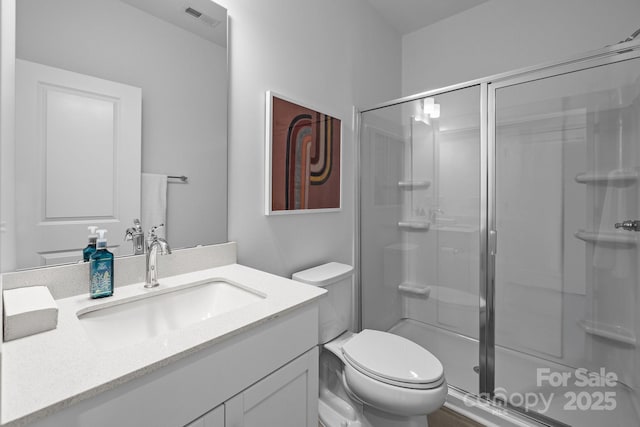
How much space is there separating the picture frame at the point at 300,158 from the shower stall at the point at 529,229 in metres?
0.39

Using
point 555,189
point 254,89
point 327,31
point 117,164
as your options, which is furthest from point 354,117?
point 117,164

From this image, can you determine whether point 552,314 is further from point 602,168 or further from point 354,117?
point 354,117

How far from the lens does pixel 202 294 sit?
1094 mm

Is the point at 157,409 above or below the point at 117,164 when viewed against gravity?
below

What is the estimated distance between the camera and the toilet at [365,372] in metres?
1.15

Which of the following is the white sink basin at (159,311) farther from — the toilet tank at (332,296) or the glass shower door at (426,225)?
the glass shower door at (426,225)

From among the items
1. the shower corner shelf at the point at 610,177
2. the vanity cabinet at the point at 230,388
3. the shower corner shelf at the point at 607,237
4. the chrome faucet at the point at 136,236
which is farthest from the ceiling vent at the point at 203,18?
the shower corner shelf at the point at 607,237

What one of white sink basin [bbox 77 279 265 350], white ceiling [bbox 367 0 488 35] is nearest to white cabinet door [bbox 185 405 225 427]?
white sink basin [bbox 77 279 265 350]

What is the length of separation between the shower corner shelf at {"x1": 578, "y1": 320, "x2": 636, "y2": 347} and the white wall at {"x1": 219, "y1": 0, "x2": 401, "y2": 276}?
1.30m

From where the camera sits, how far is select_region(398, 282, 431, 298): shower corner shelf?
197cm

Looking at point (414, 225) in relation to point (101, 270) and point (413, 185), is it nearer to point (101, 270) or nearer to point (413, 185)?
point (413, 185)

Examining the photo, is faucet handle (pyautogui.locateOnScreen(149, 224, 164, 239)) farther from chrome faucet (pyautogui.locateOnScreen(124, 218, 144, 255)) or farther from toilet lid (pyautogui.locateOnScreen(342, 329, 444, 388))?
toilet lid (pyautogui.locateOnScreen(342, 329, 444, 388))

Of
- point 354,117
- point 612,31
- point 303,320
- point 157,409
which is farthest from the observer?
point 354,117

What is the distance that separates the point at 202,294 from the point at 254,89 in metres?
0.97
